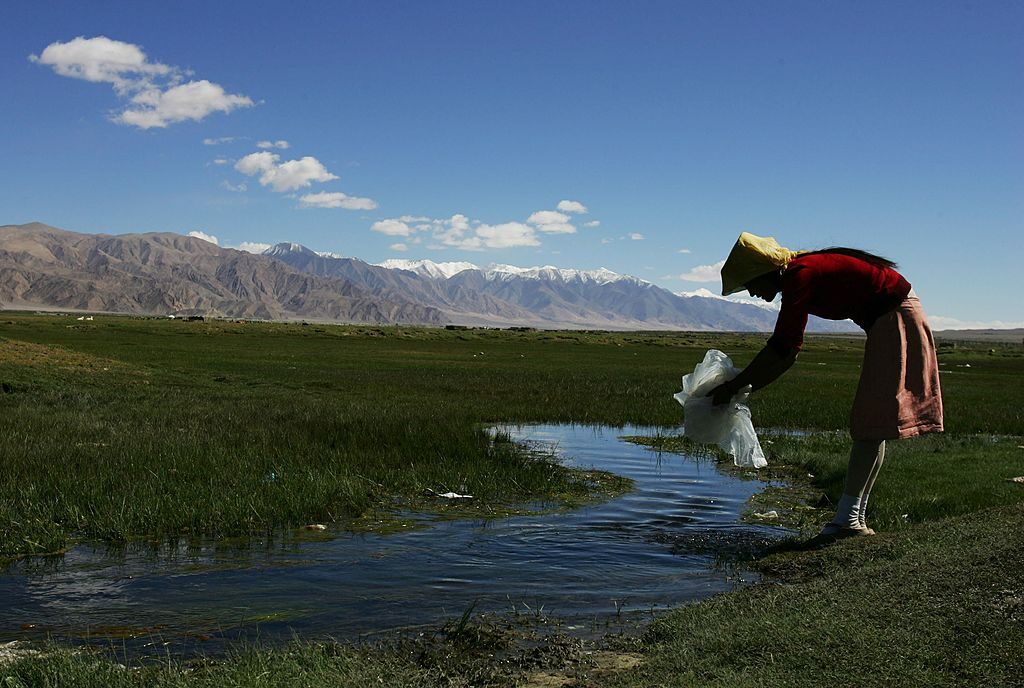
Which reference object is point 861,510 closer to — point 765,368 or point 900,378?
point 900,378

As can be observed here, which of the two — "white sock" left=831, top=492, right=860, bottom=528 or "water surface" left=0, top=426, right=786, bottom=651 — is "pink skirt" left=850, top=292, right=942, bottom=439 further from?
"water surface" left=0, top=426, right=786, bottom=651

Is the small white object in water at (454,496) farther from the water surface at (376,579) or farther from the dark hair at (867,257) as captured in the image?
the dark hair at (867,257)

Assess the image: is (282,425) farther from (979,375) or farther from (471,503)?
(979,375)

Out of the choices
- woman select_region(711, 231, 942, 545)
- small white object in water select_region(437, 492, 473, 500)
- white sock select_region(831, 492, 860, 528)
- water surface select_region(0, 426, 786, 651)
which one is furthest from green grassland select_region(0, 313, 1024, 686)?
woman select_region(711, 231, 942, 545)

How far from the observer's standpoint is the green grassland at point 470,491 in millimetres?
4520

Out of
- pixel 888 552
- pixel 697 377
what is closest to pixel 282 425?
pixel 697 377

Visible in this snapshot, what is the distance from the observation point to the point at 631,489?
42.4ft

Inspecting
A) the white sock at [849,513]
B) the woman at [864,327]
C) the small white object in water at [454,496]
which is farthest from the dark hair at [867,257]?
the small white object in water at [454,496]

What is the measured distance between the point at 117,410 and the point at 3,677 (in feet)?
52.3

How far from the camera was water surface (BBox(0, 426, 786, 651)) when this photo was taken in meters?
6.19

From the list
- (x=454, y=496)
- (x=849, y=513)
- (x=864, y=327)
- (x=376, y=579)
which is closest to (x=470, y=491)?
(x=454, y=496)

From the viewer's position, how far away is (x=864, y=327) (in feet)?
24.2

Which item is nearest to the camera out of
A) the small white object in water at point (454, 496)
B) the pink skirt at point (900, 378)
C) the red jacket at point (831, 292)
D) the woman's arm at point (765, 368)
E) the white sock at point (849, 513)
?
the red jacket at point (831, 292)

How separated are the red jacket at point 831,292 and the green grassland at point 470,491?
6.05ft
